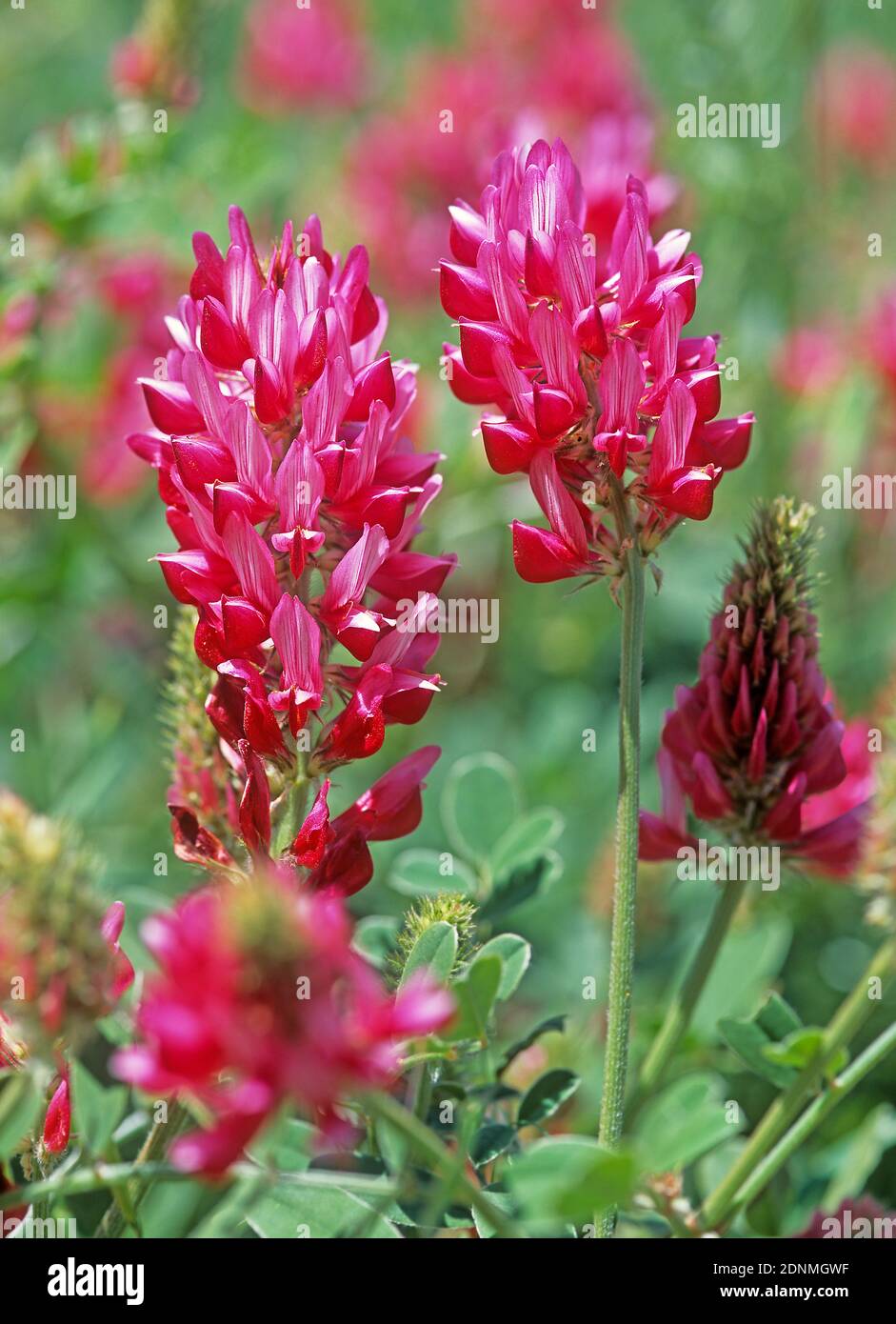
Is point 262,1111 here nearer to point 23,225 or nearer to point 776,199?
point 23,225

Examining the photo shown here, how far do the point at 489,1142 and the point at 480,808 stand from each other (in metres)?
0.53

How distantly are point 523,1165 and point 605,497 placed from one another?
0.63 metres

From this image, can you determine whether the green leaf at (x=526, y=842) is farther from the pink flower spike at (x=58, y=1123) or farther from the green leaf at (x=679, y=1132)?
the pink flower spike at (x=58, y=1123)

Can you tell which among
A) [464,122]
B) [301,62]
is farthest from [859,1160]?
[301,62]

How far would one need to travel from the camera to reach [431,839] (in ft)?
9.84

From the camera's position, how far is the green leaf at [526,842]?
1864 millimetres

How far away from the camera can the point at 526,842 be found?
1883 millimetres

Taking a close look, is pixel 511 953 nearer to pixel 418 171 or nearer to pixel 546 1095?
pixel 546 1095

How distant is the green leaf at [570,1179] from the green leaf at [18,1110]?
40 cm

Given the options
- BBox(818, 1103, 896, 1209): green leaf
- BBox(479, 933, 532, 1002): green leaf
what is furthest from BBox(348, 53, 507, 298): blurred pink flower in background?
BBox(479, 933, 532, 1002): green leaf

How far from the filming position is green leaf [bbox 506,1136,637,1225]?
1114 millimetres

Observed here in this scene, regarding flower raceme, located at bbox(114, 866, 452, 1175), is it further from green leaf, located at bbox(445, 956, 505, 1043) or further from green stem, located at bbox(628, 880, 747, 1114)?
green stem, located at bbox(628, 880, 747, 1114)

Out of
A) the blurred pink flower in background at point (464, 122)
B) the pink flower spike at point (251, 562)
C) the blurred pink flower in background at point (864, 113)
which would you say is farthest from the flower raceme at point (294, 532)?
the blurred pink flower in background at point (864, 113)

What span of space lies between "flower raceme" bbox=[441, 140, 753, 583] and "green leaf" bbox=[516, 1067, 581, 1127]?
21.3 inches
